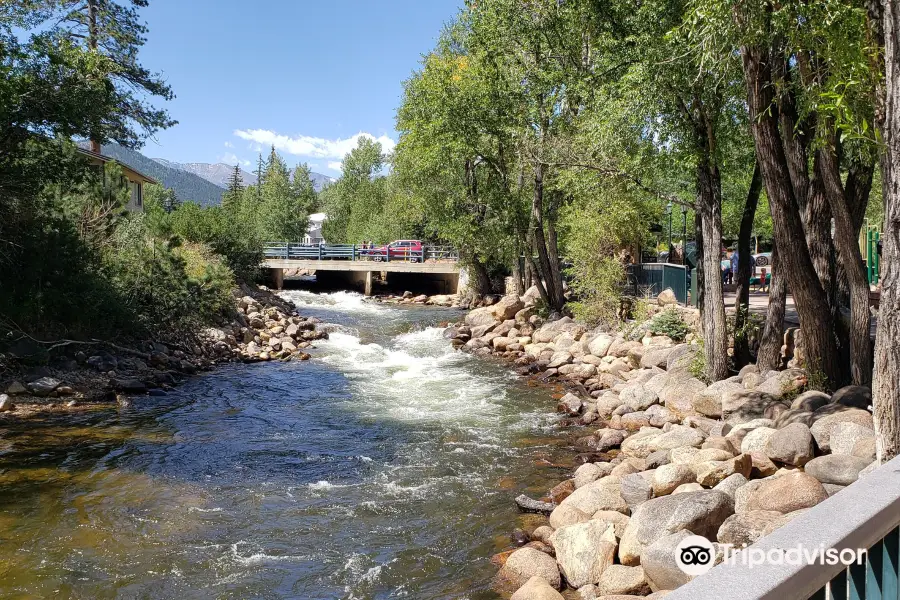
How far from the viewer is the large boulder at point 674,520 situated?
693 cm

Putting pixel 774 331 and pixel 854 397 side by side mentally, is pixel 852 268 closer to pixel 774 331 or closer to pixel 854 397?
pixel 854 397

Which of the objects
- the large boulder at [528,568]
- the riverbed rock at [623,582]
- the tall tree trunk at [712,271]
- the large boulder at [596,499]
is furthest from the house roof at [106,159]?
the riverbed rock at [623,582]

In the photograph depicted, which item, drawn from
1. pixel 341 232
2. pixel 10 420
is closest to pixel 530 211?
pixel 10 420

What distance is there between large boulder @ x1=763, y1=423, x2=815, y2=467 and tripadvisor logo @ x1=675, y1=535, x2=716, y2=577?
2448mm

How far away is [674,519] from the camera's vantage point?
6.97 meters

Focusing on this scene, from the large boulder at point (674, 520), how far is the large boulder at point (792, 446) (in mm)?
1672

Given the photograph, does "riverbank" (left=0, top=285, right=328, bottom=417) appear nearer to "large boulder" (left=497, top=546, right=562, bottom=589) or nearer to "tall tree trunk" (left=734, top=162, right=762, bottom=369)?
"large boulder" (left=497, top=546, right=562, bottom=589)

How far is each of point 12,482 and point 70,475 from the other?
27.8 inches

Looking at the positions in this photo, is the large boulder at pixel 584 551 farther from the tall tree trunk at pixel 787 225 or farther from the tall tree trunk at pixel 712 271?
the tall tree trunk at pixel 712 271

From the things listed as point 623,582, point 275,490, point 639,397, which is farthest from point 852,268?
point 275,490

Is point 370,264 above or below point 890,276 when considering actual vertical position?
above

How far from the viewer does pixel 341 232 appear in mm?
70438

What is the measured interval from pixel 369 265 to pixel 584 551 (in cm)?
3605

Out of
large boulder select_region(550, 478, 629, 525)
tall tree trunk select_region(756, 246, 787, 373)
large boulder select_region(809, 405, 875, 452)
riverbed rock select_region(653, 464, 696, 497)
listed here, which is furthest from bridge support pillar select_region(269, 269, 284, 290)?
large boulder select_region(809, 405, 875, 452)
